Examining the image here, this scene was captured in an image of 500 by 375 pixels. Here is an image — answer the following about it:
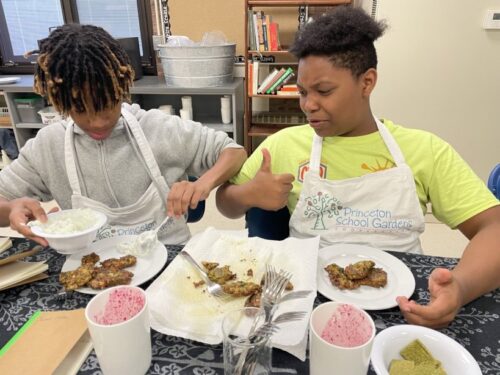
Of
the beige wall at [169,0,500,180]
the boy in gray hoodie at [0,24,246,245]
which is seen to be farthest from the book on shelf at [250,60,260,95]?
the boy in gray hoodie at [0,24,246,245]

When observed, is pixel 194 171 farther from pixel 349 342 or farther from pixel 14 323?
pixel 349 342

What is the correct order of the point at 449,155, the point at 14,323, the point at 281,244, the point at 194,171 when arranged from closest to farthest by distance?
1. the point at 14,323
2. the point at 281,244
3. the point at 449,155
4. the point at 194,171

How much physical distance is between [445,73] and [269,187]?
6.79 ft

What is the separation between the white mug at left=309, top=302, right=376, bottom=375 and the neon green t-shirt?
2.07 ft

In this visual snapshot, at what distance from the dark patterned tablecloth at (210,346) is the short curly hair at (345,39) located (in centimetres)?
59

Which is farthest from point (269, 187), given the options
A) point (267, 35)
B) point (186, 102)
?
point (186, 102)

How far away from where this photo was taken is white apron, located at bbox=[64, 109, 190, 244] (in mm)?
1230

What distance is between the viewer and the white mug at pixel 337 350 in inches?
24.0

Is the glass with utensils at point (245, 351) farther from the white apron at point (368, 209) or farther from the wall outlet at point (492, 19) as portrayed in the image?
the wall outlet at point (492, 19)

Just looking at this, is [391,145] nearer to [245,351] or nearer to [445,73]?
[245,351]

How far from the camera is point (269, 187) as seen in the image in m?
1.16

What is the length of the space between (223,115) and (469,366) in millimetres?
3038

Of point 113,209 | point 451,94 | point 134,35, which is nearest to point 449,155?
point 113,209

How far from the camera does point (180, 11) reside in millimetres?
3555
